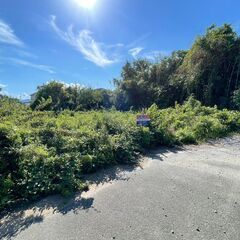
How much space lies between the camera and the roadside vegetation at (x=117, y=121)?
4.80 meters

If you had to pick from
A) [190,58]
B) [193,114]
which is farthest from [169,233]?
[190,58]

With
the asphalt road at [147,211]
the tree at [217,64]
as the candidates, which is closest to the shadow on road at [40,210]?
→ the asphalt road at [147,211]

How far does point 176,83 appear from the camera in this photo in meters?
17.7

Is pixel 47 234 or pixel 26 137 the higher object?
pixel 26 137

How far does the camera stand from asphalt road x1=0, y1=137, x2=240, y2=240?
3443mm

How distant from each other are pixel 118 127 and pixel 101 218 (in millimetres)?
3743

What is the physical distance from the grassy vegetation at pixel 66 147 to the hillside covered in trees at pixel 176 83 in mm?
4544

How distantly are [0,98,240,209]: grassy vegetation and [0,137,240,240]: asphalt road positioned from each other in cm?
44

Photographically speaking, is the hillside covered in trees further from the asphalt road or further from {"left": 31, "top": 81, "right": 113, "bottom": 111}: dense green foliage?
the asphalt road

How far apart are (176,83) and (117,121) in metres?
10.9

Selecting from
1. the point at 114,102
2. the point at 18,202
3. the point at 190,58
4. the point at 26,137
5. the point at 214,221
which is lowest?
the point at 214,221

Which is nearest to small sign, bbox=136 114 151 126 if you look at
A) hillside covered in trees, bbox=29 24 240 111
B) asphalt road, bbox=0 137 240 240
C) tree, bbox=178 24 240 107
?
asphalt road, bbox=0 137 240 240

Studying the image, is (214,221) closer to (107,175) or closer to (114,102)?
(107,175)

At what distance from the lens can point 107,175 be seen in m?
5.46
